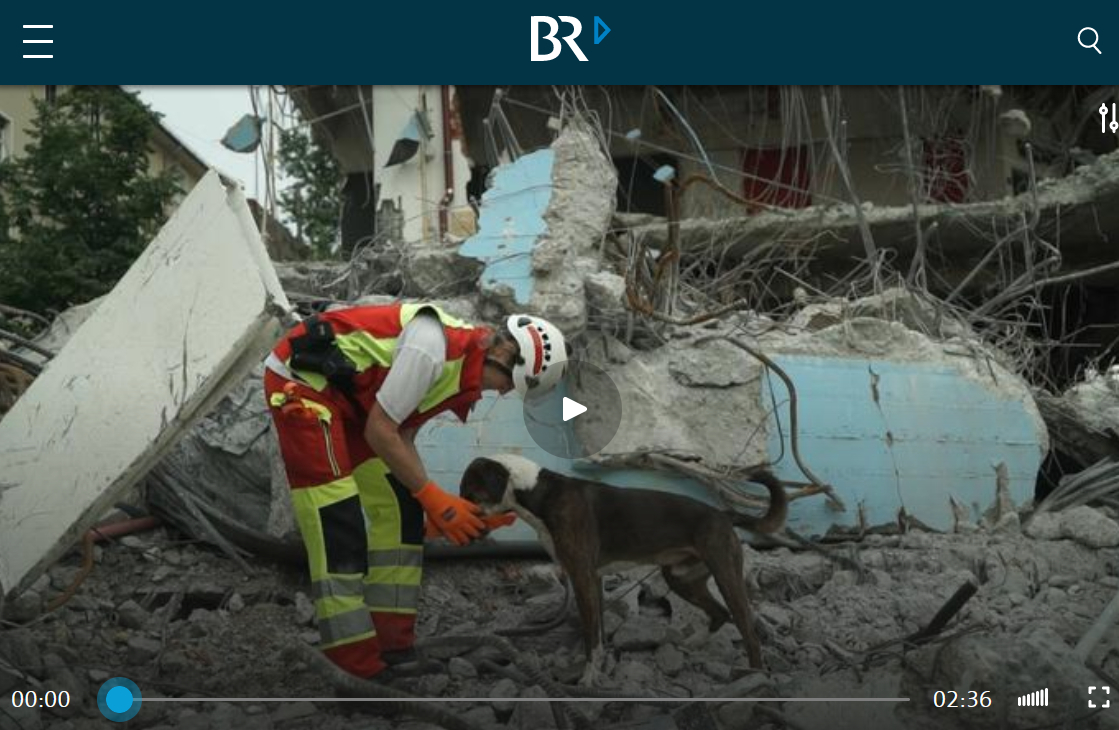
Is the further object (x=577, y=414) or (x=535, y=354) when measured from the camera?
(x=577, y=414)

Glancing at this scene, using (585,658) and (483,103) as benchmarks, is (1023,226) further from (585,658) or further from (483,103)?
(483,103)

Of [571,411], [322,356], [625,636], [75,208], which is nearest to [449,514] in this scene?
[322,356]

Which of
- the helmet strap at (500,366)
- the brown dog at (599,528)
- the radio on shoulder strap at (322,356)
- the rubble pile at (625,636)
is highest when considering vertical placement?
the radio on shoulder strap at (322,356)

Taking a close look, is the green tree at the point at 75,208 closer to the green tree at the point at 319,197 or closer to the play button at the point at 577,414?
the play button at the point at 577,414

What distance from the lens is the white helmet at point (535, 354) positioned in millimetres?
3812

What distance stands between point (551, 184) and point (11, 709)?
3328 millimetres

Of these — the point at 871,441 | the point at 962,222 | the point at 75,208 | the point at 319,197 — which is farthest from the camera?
the point at 319,197

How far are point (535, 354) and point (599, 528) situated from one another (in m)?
0.61

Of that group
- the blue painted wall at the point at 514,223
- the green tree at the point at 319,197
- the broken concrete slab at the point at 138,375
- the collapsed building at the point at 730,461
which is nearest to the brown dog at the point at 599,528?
the collapsed building at the point at 730,461

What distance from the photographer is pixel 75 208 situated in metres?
7.07

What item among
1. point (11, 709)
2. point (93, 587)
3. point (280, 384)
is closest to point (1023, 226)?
point (280, 384)

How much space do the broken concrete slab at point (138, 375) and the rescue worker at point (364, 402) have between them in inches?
10.0

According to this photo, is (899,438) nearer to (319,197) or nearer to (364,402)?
(364,402)

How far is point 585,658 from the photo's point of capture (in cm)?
400
